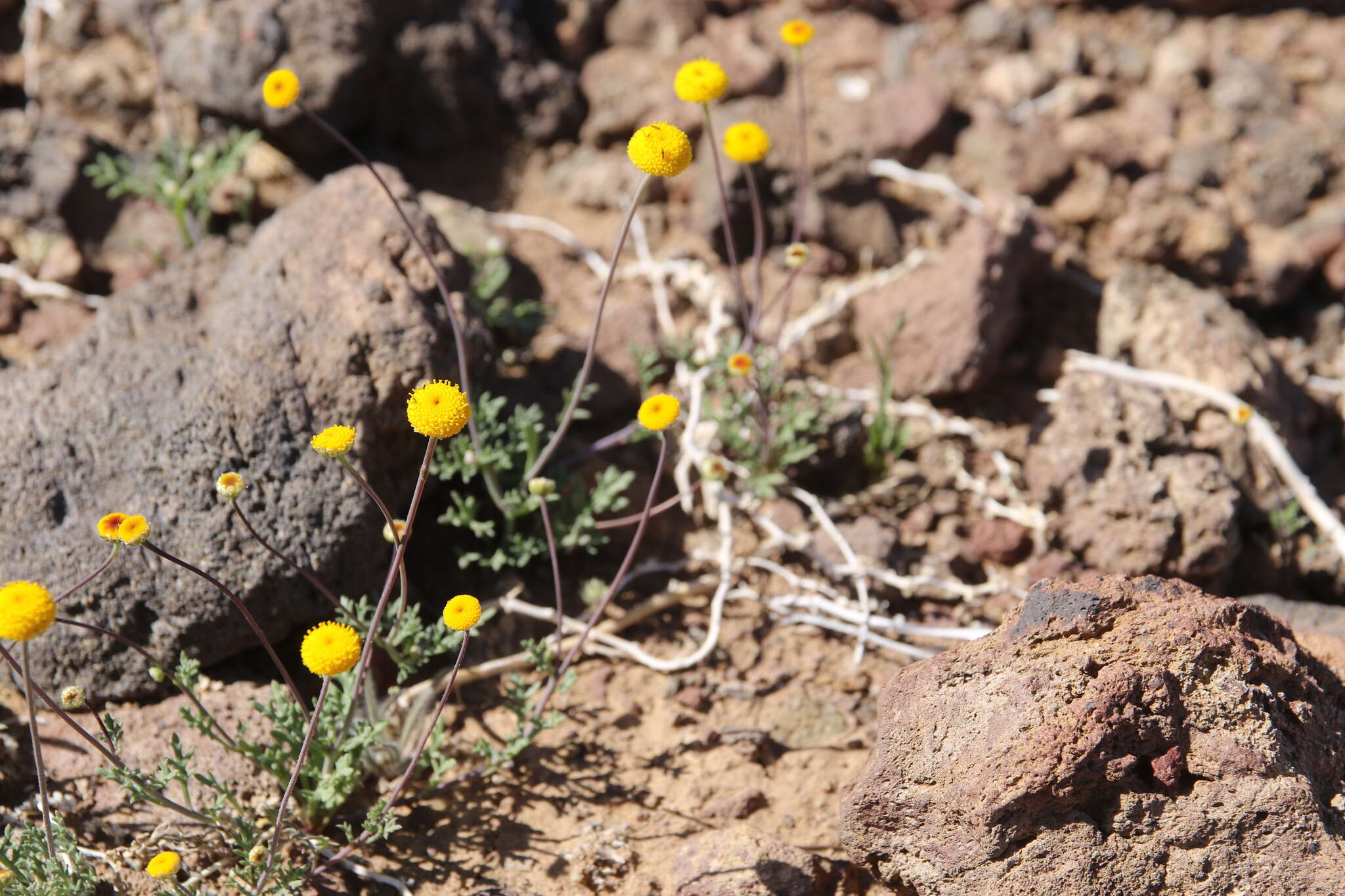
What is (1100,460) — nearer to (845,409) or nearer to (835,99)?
(845,409)

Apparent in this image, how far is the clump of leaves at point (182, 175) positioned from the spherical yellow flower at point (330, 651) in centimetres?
300

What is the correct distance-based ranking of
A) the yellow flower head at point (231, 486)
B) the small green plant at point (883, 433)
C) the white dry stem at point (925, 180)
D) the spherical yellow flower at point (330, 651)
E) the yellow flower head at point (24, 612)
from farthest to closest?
the white dry stem at point (925, 180), the small green plant at point (883, 433), the yellow flower head at point (231, 486), the spherical yellow flower at point (330, 651), the yellow flower head at point (24, 612)

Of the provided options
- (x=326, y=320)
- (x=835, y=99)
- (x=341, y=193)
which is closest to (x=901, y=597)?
(x=326, y=320)

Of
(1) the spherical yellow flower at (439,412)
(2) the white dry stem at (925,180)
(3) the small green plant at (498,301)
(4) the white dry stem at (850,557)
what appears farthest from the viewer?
(2) the white dry stem at (925,180)

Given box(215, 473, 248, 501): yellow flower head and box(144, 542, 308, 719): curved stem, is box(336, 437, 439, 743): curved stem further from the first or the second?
box(215, 473, 248, 501): yellow flower head

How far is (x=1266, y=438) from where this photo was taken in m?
4.39

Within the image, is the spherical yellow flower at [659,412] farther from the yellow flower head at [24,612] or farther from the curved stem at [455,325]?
the yellow flower head at [24,612]

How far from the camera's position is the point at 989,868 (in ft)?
9.12

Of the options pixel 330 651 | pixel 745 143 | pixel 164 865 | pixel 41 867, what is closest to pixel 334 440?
pixel 330 651

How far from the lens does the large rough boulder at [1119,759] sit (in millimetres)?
2684

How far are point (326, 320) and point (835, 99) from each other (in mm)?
3539

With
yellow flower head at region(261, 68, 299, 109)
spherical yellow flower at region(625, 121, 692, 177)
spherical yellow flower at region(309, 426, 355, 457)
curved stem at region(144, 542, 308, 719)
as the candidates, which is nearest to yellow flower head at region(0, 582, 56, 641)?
curved stem at region(144, 542, 308, 719)

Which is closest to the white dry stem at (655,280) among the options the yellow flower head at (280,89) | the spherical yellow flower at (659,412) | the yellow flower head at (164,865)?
the spherical yellow flower at (659,412)

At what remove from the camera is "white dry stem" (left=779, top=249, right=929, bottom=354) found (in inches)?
200
